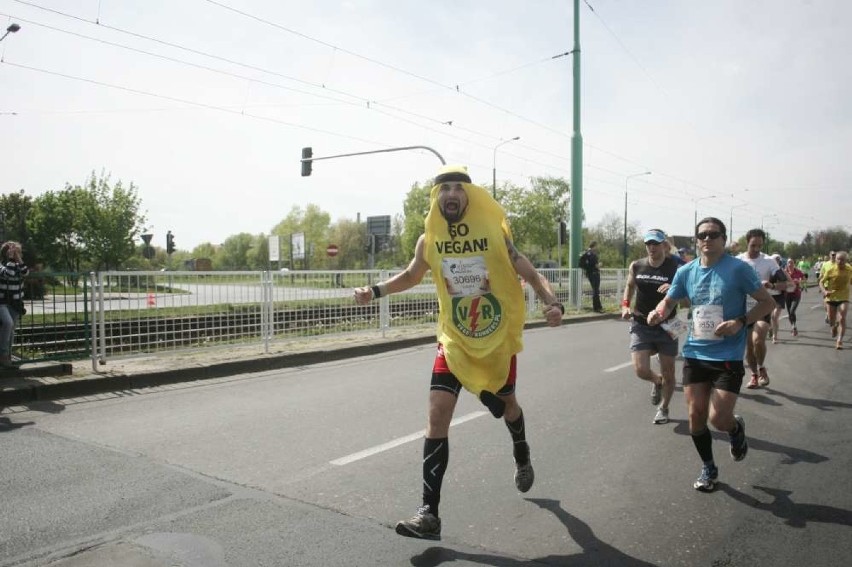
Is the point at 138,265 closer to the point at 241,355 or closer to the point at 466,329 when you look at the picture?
the point at 241,355

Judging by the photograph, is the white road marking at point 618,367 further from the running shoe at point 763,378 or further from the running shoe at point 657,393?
the running shoe at point 657,393

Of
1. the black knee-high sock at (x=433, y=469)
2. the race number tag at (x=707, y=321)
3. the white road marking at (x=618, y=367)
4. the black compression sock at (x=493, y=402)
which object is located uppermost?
the race number tag at (x=707, y=321)

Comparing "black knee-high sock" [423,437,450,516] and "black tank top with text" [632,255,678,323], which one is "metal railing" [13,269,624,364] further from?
"black knee-high sock" [423,437,450,516]

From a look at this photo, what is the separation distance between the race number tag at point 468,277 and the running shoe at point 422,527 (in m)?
1.21

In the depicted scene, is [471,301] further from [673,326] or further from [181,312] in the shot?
[181,312]

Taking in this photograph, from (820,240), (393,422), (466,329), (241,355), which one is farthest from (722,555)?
(820,240)

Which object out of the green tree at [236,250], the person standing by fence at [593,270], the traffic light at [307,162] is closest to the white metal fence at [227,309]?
the person standing by fence at [593,270]

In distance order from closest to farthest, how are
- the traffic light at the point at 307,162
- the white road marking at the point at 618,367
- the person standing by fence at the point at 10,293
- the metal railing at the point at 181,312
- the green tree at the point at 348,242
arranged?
the person standing by fence at the point at 10,293
the metal railing at the point at 181,312
the white road marking at the point at 618,367
the traffic light at the point at 307,162
the green tree at the point at 348,242

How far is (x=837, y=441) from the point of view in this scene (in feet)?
17.9

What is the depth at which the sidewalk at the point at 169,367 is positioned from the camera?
23.8 ft

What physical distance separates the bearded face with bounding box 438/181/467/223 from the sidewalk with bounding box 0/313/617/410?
567 cm

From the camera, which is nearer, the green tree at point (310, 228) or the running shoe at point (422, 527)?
the running shoe at point (422, 527)

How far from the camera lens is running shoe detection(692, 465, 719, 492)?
4199 millimetres

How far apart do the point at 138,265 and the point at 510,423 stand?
73194mm
